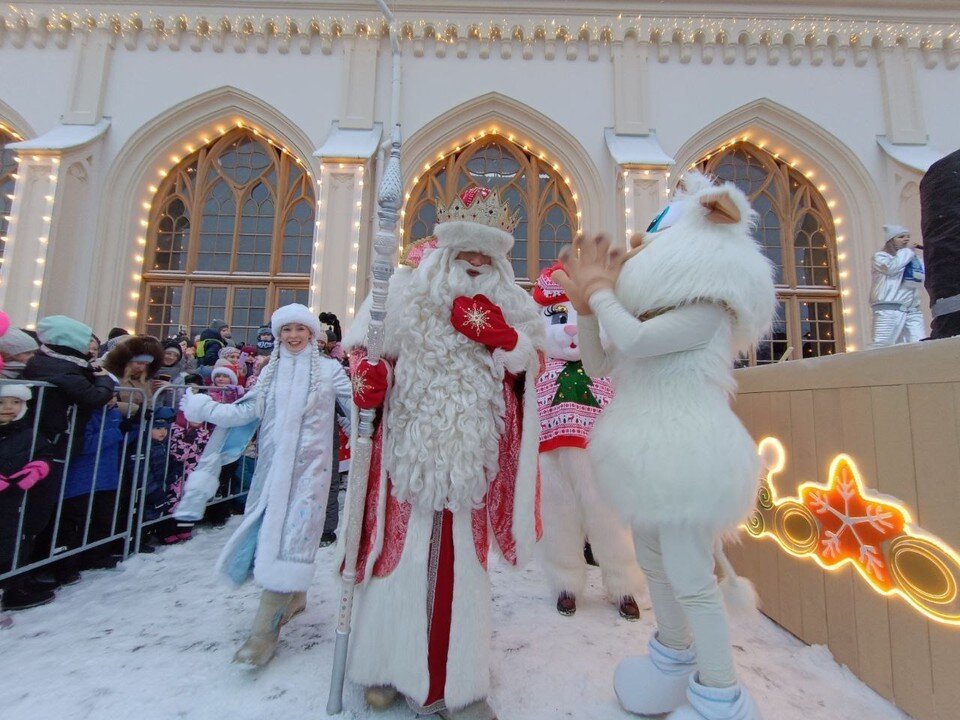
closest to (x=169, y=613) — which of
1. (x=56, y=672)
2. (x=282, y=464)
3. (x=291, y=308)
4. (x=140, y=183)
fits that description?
(x=56, y=672)

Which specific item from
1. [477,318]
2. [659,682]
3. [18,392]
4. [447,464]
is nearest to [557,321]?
[477,318]

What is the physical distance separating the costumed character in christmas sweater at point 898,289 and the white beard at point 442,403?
471 cm

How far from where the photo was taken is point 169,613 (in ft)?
7.93

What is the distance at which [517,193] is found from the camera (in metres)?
8.23

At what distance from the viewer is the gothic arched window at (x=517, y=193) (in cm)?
802

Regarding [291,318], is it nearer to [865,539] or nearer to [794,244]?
[865,539]

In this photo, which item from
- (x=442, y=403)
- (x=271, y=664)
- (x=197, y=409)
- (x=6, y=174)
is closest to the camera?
(x=442, y=403)

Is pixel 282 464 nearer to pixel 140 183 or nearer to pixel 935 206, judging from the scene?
pixel 935 206

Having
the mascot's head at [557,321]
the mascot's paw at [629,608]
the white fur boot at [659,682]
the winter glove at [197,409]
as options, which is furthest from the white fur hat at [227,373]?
the white fur boot at [659,682]

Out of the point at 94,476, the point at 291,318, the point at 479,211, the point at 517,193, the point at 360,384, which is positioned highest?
the point at 517,193

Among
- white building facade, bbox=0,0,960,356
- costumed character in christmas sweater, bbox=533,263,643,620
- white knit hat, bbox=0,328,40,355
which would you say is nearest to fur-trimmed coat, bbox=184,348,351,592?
costumed character in christmas sweater, bbox=533,263,643,620

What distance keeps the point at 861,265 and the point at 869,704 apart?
8069 mm

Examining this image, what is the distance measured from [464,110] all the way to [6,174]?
7.81 m

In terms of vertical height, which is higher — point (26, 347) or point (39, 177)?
point (39, 177)
